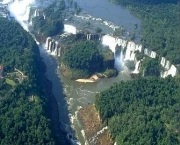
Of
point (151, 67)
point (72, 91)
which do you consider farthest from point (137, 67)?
point (72, 91)

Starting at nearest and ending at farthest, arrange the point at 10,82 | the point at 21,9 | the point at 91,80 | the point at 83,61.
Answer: the point at 10,82 → the point at 91,80 → the point at 83,61 → the point at 21,9

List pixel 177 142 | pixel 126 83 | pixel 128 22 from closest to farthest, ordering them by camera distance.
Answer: pixel 177 142 < pixel 126 83 < pixel 128 22

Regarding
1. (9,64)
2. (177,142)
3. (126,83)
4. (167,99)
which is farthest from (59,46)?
(177,142)

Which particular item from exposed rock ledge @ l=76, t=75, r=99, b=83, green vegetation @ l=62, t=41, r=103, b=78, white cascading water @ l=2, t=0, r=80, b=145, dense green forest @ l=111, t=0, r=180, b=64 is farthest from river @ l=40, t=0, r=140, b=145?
white cascading water @ l=2, t=0, r=80, b=145

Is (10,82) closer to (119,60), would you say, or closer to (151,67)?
(119,60)

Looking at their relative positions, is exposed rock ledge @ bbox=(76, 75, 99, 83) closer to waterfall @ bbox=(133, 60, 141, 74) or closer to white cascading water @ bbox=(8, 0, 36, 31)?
waterfall @ bbox=(133, 60, 141, 74)

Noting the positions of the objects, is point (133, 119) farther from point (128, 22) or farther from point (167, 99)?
point (128, 22)
